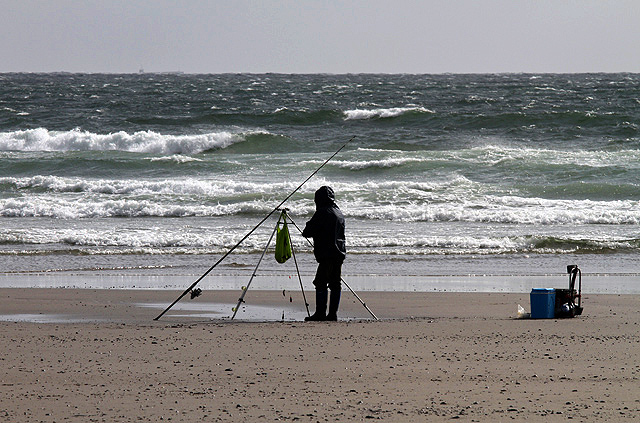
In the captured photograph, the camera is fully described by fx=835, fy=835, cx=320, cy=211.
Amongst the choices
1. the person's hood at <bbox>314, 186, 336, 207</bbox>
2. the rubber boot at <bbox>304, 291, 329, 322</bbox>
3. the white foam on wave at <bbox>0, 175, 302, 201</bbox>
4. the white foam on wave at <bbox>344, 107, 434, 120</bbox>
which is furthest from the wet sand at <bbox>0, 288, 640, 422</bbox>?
the white foam on wave at <bbox>344, 107, 434, 120</bbox>

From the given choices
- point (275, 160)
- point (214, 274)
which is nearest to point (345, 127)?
point (275, 160)

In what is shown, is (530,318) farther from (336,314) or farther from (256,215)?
(256,215)

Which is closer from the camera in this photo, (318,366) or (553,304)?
(318,366)

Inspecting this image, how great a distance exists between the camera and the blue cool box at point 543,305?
722 cm

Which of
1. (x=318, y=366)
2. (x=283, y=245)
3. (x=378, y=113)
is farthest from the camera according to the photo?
(x=378, y=113)

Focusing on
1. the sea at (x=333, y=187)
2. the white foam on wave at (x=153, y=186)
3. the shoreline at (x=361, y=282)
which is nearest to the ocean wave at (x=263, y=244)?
the sea at (x=333, y=187)

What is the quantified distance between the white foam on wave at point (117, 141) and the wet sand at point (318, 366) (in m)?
20.5

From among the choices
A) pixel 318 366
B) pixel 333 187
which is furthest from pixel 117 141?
pixel 318 366

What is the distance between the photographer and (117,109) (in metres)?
36.1

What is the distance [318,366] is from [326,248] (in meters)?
2.15

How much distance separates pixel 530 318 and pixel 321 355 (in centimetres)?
251

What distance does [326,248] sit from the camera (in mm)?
7250

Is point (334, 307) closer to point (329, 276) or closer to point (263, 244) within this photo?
point (329, 276)

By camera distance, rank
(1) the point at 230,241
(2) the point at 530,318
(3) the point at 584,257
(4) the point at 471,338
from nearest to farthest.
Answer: (4) the point at 471,338 < (2) the point at 530,318 < (3) the point at 584,257 < (1) the point at 230,241
